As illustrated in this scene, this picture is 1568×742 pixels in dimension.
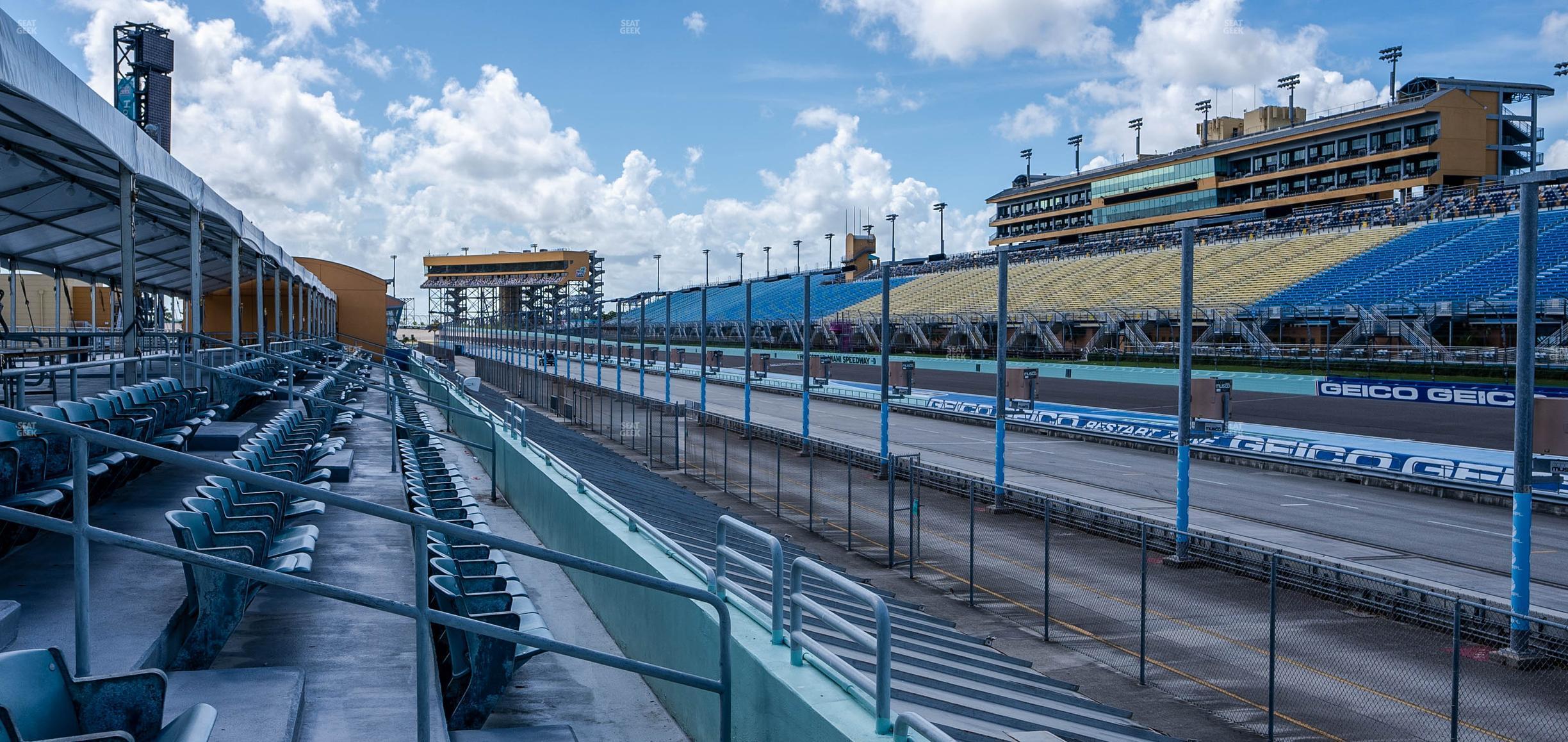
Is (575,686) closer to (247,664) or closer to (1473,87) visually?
(247,664)

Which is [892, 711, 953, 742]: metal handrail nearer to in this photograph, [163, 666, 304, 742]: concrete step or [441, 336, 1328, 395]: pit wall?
[163, 666, 304, 742]: concrete step

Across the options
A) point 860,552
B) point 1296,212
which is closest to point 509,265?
point 1296,212

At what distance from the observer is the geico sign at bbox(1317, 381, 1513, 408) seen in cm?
3597

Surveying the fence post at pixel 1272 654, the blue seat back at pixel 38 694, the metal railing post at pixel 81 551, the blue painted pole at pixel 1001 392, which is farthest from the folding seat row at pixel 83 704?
the blue painted pole at pixel 1001 392

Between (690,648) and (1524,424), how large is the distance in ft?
34.8

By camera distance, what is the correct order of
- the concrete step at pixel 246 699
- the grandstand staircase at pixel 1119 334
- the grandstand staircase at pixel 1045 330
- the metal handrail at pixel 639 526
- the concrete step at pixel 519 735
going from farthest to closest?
1. the grandstand staircase at pixel 1045 330
2. the grandstand staircase at pixel 1119 334
3. the metal handrail at pixel 639 526
4. the concrete step at pixel 519 735
5. the concrete step at pixel 246 699

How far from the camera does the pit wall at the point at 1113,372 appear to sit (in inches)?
1706

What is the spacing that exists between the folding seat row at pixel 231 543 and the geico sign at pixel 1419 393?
38.1m

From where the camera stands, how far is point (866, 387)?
165ft

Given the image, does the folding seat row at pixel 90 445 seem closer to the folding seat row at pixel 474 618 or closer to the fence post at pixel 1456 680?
the folding seat row at pixel 474 618

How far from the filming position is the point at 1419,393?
38.6m

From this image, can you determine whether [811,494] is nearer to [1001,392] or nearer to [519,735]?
[1001,392]

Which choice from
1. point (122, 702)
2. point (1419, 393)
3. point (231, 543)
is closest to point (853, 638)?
point (122, 702)

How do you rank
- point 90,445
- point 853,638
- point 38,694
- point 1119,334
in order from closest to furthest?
point 38,694 → point 853,638 → point 90,445 → point 1119,334
